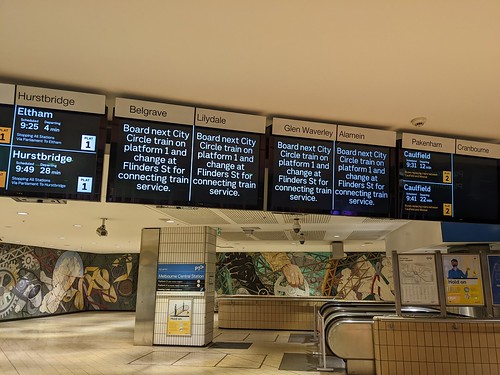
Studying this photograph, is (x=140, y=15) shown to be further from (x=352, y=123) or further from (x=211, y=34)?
(x=352, y=123)

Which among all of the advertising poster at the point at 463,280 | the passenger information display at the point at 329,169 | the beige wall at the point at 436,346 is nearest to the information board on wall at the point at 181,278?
the beige wall at the point at 436,346

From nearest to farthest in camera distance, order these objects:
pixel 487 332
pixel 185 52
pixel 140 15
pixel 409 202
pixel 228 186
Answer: pixel 140 15 < pixel 185 52 < pixel 228 186 < pixel 409 202 < pixel 487 332

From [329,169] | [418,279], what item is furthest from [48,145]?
[418,279]

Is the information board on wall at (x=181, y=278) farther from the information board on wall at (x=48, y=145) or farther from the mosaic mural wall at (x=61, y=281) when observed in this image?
the mosaic mural wall at (x=61, y=281)

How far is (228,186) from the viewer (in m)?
3.50

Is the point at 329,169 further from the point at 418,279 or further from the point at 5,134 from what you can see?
the point at 418,279

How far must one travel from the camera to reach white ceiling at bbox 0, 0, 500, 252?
237 centimetres

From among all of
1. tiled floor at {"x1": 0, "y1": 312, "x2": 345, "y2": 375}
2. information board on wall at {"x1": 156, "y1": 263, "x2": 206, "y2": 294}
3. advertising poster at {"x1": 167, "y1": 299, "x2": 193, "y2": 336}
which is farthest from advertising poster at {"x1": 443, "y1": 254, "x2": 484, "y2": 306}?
advertising poster at {"x1": 167, "y1": 299, "x2": 193, "y2": 336}

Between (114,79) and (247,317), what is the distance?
40.0ft

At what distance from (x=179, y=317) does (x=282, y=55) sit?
821cm

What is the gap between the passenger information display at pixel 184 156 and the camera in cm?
333

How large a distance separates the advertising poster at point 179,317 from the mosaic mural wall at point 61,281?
829cm

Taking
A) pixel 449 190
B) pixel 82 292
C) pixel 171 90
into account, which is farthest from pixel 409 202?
pixel 82 292

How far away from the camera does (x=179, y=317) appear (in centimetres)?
990
